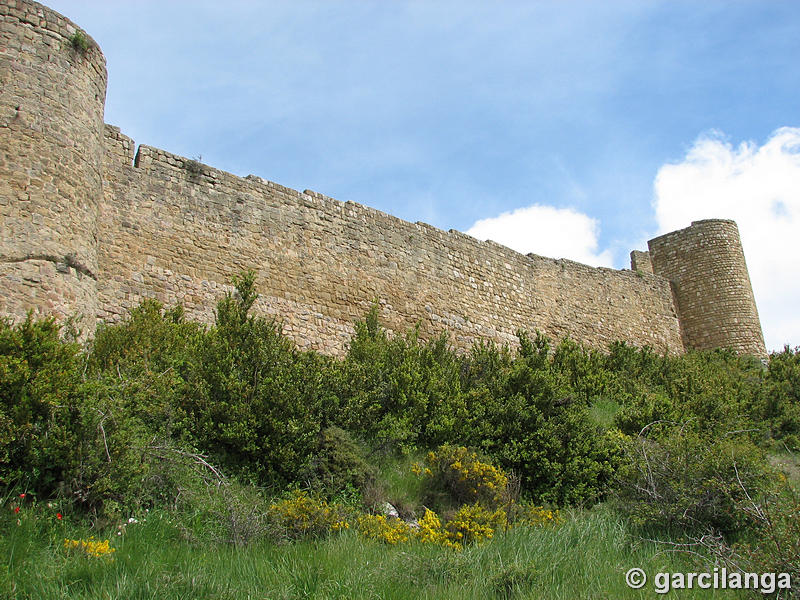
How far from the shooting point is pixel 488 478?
744cm

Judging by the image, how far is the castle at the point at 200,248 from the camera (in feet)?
29.1

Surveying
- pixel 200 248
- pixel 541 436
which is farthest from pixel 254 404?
pixel 200 248

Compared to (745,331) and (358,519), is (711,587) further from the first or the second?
(745,331)

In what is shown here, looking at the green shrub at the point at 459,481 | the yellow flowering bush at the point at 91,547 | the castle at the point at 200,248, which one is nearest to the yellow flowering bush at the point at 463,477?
the green shrub at the point at 459,481

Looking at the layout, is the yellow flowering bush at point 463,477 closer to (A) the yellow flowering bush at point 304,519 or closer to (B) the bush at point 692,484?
(B) the bush at point 692,484

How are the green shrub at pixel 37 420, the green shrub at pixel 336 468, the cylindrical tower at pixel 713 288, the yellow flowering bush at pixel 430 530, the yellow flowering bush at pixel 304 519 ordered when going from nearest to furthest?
the green shrub at pixel 37 420 → the yellow flowering bush at pixel 304 519 → the yellow flowering bush at pixel 430 530 → the green shrub at pixel 336 468 → the cylindrical tower at pixel 713 288

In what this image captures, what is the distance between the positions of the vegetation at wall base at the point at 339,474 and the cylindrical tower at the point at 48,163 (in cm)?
85

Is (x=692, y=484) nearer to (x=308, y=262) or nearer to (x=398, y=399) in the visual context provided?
(x=398, y=399)

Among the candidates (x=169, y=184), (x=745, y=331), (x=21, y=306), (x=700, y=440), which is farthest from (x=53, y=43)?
(x=745, y=331)

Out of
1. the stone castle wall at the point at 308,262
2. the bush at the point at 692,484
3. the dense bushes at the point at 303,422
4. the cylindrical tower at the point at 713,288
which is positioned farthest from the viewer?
the cylindrical tower at the point at 713,288

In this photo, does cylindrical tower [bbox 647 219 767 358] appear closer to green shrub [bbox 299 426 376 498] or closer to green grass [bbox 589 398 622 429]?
green grass [bbox 589 398 622 429]

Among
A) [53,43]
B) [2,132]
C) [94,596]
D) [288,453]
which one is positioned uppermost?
[53,43]

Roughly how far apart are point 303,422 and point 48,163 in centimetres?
491

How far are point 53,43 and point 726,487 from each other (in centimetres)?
988
